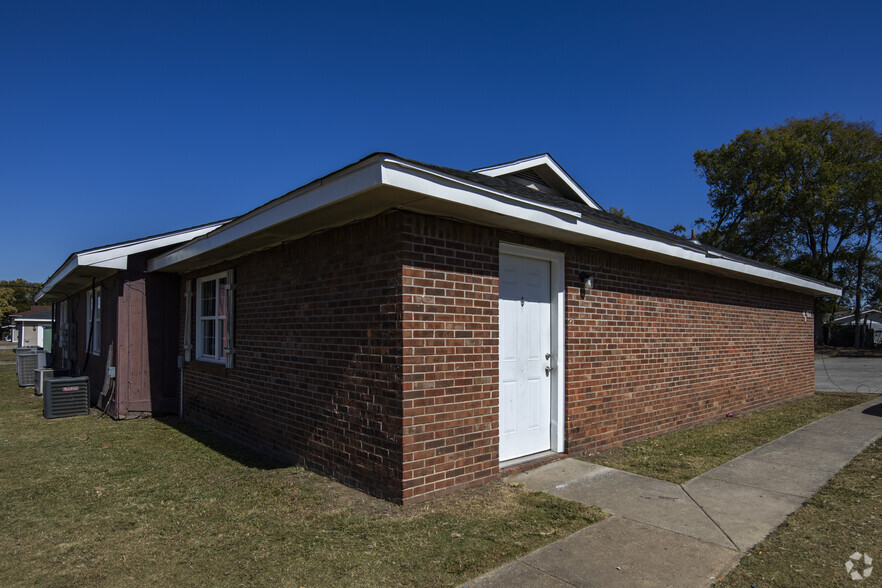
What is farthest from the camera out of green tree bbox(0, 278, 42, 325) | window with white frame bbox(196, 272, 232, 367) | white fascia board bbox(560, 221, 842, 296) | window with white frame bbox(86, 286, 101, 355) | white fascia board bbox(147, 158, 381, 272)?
green tree bbox(0, 278, 42, 325)

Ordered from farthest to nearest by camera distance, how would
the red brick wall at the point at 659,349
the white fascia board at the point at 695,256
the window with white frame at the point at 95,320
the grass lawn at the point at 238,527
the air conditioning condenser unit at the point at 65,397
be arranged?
the window with white frame at the point at 95,320, the air conditioning condenser unit at the point at 65,397, the red brick wall at the point at 659,349, the white fascia board at the point at 695,256, the grass lawn at the point at 238,527

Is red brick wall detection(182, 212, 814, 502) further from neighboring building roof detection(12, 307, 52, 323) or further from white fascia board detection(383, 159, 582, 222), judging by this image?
neighboring building roof detection(12, 307, 52, 323)

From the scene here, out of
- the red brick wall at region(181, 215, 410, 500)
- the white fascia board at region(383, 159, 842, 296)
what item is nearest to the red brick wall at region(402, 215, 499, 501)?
the red brick wall at region(181, 215, 410, 500)

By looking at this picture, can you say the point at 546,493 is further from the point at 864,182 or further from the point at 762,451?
the point at 864,182

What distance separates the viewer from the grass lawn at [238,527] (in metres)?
3.33

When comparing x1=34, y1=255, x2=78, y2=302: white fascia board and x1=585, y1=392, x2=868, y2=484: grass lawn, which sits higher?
x1=34, y1=255, x2=78, y2=302: white fascia board

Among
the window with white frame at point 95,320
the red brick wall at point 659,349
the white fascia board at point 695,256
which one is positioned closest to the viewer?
the white fascia board at point 695,256

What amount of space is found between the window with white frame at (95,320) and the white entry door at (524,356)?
905 cm

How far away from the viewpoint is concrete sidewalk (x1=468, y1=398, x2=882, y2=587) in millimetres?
3266

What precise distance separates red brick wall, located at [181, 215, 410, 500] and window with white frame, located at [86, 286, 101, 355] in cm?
519

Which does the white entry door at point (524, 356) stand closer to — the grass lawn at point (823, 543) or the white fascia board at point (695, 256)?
the white fascia board at point (695, 256)

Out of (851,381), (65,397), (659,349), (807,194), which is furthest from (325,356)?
(807,194)

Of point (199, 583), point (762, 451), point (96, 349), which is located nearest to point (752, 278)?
point (762, 451)

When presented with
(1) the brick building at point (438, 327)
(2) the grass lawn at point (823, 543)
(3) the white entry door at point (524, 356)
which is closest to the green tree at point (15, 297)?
(1) the brick building at point (438, 327)
